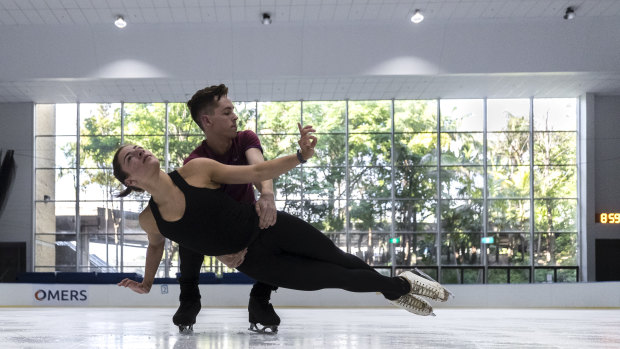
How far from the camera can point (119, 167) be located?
313 centimetres

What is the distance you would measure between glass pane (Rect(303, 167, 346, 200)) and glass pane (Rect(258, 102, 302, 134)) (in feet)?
5.23

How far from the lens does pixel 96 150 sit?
22453 millimetres

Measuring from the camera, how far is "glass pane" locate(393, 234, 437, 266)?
22.0 meters

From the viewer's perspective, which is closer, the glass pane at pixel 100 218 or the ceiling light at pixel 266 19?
the ceiling light at pixel 266 19

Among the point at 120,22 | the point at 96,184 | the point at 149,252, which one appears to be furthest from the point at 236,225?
the point at 96,184

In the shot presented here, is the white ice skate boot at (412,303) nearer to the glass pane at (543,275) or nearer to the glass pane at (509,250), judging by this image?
the glass pane at (509,250)

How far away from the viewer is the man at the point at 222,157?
373 centimetres

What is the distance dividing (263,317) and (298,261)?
64 centimetres

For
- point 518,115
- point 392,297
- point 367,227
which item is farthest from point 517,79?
point 392,297

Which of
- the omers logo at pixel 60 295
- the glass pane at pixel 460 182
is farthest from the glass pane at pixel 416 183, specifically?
the omers logo at pixel 60 295

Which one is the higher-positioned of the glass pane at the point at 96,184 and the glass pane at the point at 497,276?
the glass pane at the point at 96,184

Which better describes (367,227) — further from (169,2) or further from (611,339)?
(611,339)

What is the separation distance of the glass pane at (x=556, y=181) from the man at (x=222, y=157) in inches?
764

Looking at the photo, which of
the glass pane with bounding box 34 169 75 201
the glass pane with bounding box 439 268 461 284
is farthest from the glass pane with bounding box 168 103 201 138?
the glass pane with bounding box 439 268 461 284
